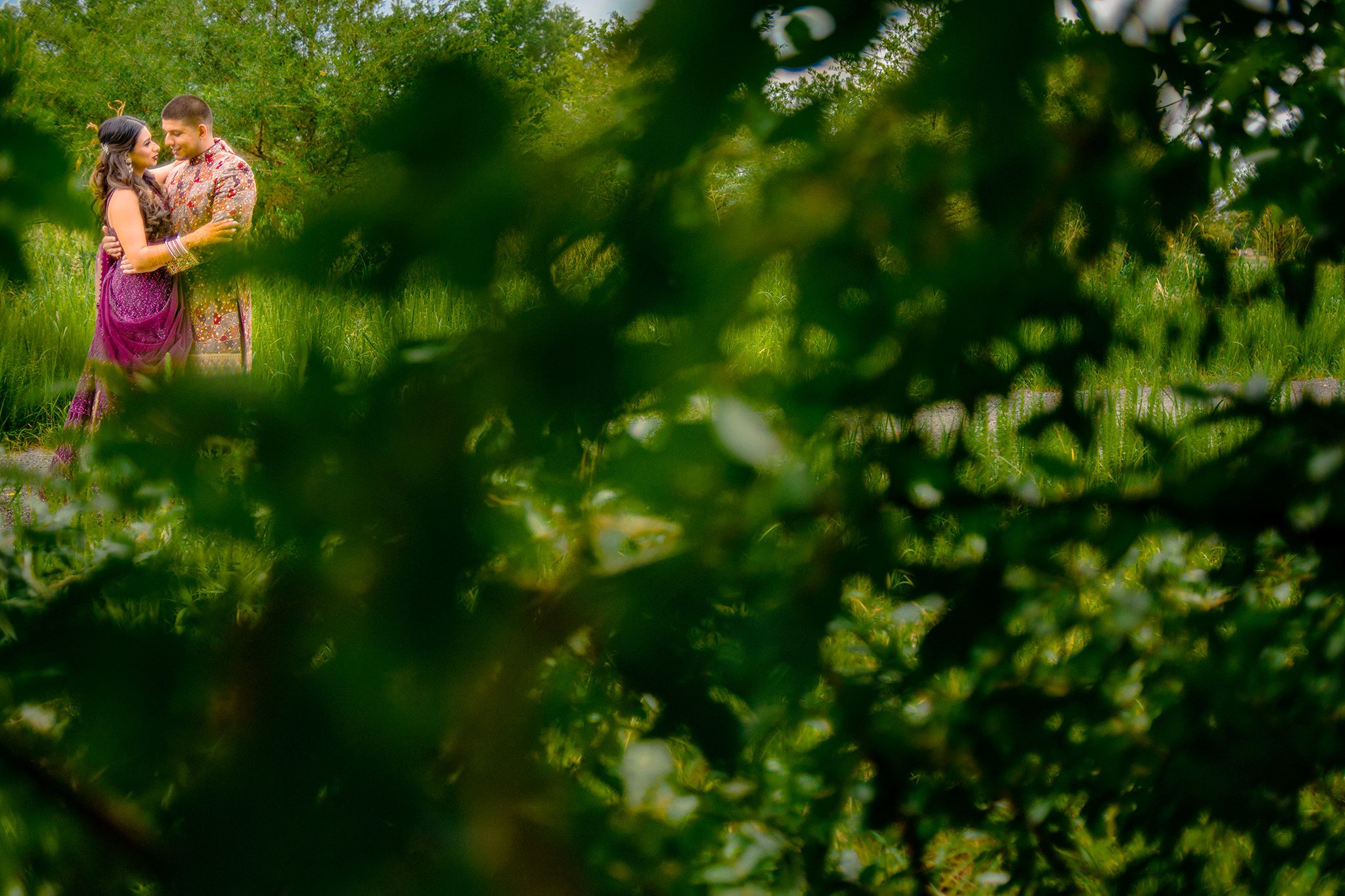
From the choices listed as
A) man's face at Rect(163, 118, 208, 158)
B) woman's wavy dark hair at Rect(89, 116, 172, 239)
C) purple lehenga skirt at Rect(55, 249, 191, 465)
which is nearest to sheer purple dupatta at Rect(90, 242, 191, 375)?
purple lehenga skirt at Rect(55, 249, 191, 465)

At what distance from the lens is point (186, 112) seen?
10.4 ft

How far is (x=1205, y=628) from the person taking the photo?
0.83m

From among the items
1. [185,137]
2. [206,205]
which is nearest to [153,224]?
[185,137]

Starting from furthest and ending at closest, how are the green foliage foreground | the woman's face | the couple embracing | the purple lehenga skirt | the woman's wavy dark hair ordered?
the purple lehenga skirt < the woman's wavy dark hair < the woman's face < the couple embracing < the green foliage foreground

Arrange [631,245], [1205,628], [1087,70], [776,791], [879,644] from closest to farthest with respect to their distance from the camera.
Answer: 1. [631,245]
2. [1087,70]
3. [1205,628]
4. [776,791]
5. [879,644]

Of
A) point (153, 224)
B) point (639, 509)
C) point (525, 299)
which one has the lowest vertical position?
point (153, 224)

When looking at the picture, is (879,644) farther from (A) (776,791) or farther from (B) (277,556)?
(B) (277,556)

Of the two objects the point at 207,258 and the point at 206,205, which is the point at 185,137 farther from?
the point at 207,258

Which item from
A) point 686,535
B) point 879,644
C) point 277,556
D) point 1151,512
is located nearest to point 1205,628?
point 1151,512

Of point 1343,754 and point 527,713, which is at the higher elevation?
point 527,713

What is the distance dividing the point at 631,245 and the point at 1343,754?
732 mm

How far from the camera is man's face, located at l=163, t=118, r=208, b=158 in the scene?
3.08 meters

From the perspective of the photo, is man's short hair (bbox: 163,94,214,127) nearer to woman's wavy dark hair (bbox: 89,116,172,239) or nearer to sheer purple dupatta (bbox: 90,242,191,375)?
woman's wavy dark hair (bbox: 89,116,172,239)

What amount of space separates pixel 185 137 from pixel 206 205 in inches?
32.2
